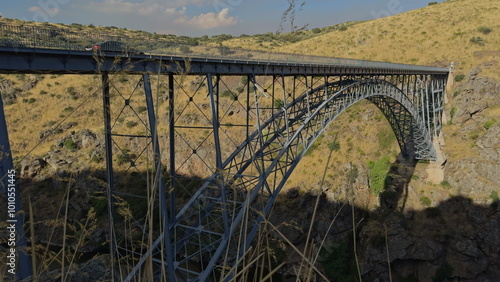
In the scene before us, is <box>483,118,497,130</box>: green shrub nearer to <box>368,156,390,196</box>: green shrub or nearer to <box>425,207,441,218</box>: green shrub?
<box>368,156,390,196</box>: green shrub

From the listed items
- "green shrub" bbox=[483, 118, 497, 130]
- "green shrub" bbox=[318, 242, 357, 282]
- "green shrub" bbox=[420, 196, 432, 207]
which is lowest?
"green shrub" bbox=[318, 242, 357, 282]

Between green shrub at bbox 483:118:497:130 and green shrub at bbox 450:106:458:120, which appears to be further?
green shrub at bbox 450:106:458:120

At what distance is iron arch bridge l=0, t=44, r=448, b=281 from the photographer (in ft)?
14.7

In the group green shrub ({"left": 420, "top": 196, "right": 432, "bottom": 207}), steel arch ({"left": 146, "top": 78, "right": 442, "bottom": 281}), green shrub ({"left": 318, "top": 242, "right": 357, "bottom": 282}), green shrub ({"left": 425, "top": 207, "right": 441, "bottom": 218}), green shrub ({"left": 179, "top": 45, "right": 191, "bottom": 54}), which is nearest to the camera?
green shrub ({"left": 179, "top": 45, "right": 191, "bottom": 54})

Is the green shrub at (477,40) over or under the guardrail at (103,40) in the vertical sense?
over

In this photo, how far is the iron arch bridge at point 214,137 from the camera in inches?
177

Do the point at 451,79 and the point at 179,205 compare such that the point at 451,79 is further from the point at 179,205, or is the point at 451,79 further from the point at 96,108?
the point at 96,108

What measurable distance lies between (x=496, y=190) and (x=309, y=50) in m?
34.2

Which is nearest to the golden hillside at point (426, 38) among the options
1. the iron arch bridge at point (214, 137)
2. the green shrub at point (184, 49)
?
the iron arch bridge at point (214, 137)

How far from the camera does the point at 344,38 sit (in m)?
55.2

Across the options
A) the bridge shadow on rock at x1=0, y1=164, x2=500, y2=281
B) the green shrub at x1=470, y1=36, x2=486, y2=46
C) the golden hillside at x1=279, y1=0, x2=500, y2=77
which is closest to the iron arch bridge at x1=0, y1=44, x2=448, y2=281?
the bridge shadow on rock at x1=0, y1=164, x2=500, y2=281

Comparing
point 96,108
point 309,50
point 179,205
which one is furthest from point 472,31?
point 96,108

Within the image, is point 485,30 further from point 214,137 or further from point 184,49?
point 184,49

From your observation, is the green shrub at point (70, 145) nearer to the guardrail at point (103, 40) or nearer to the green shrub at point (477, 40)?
the guardrail at point (103, 40)
